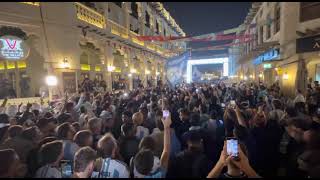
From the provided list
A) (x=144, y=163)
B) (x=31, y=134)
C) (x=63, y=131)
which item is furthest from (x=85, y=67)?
(x=144, y=163)

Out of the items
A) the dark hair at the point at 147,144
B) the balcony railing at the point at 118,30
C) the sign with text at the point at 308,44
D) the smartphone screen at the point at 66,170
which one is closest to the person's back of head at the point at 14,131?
the smartphone screen at the point at 66,170

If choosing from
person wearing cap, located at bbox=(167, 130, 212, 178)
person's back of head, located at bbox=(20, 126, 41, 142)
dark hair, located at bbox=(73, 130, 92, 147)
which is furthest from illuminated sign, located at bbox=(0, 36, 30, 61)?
person wearing cap, located at bbox=(167, 130, 212, 178)

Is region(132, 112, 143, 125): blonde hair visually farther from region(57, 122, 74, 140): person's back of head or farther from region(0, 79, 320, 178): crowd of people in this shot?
region(57, 122, 74, 140): person's back of head

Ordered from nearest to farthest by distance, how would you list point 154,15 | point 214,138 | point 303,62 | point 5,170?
point 5,170, point 214,138, point 303,62, point 154,15

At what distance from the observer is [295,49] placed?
14508 millimetres

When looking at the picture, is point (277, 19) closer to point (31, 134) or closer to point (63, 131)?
point (63, 131)

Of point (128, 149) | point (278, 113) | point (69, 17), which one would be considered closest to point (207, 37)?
point (69, 17)

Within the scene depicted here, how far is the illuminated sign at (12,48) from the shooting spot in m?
11.3

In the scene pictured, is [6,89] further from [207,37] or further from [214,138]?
[207,37]

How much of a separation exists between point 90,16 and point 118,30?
5739 mm

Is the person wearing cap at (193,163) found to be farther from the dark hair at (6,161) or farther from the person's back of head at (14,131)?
the person's back of head at (14,131)

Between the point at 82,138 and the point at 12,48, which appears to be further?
the point at 12,48

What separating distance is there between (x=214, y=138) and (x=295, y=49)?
37.7 feet

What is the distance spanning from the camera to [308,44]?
43.7 ft
